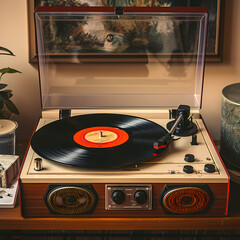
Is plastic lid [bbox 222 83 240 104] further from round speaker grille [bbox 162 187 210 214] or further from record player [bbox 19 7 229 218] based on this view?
round speaker grille [bbox 162 187 210 214]

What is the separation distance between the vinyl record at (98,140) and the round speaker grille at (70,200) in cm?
8

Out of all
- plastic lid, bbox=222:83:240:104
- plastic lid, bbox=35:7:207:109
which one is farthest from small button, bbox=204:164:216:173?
plastic lid, bbox=35:7:207:109

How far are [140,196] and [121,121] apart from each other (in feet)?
1.41

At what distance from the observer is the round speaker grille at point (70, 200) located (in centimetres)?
125

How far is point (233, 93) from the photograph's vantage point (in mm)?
1484

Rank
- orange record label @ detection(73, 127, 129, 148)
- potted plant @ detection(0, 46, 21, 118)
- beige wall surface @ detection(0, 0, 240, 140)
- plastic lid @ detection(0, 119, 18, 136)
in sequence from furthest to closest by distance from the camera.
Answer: beige wall surface @ detection(0, 0, 240, 140)
potted plant @ detection(0, 46, 21, 118)
plastic lid @ detection(0, 119, 18, 136)
orange record label @ detection(73, 127, 129, 148)

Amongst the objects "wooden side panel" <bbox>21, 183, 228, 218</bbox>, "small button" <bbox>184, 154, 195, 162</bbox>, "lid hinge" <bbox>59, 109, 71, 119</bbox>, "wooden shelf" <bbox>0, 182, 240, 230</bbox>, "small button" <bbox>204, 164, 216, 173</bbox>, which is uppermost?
"lid hinge" <bbox>59, 109, 71, 119</bbox>

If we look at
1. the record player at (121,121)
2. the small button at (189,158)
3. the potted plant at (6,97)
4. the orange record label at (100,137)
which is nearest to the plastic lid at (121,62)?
the record player at (121,121)

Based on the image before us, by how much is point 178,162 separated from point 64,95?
→ 0.65m

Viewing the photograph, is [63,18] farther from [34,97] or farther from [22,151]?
[22,151]

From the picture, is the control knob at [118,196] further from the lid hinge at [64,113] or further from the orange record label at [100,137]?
the lid hinge at [64,113]

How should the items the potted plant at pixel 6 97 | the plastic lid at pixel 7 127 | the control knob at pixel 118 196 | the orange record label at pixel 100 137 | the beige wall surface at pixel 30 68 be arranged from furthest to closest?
the beige wall surface at pixel 30 68 < the potted plant at pixel 6 97 < the plastic lid at pixel 7 127 < the orange record label at pixel 100 137 < the control knob at pixel 118 196

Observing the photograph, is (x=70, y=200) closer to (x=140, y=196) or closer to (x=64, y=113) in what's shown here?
(x=140, y=196)

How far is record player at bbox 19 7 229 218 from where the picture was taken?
125cm
